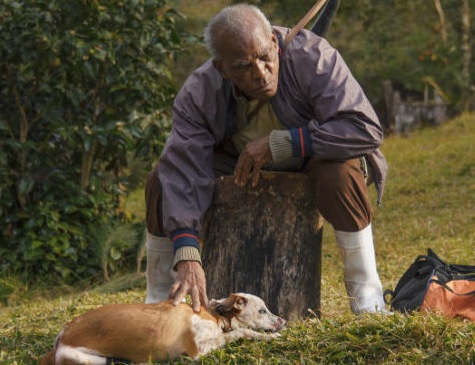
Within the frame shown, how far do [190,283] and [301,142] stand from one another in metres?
0.80

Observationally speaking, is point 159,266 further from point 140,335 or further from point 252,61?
point 252,61

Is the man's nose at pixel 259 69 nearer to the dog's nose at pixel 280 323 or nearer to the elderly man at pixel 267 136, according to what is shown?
the elderly man at pixel 267 136

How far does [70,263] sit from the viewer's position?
704 centimetres

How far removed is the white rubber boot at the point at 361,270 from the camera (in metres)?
3.94

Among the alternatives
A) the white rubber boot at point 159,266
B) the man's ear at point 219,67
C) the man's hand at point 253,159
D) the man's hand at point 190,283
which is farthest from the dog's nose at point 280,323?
the man's ear at point 219,67

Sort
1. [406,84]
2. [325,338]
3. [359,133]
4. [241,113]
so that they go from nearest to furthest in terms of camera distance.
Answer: [325,338] < [359,133] < [241,113] < [406,84]

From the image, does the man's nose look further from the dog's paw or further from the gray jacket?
the dog's paw

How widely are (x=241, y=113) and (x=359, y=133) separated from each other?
1.93 ft

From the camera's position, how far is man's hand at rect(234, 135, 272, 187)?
3760mm

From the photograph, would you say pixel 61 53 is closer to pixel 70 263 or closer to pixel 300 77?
pixel 70 263

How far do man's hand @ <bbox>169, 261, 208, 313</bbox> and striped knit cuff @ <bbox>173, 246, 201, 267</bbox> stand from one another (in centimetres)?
2

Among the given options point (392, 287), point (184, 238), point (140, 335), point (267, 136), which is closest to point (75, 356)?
point (140, 335)

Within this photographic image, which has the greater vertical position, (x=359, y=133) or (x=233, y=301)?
(x=359, y=133)

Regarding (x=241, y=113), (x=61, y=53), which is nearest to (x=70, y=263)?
(x=61, y=53)
